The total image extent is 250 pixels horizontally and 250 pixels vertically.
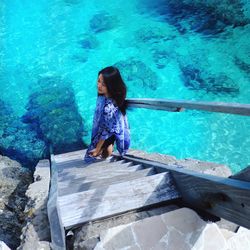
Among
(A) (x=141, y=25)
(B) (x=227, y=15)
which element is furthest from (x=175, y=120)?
(B) (x=227, y=15)

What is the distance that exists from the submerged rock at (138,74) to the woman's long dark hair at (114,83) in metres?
5.11

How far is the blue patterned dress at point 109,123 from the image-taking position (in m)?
3.72

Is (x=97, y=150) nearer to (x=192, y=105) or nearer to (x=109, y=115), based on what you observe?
(x=109, y=115)

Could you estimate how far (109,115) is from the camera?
3791 mm

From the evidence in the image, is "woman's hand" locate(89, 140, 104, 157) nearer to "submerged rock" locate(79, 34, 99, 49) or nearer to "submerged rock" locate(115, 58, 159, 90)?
"submerged rock" locate(115, 58, 159, 90)

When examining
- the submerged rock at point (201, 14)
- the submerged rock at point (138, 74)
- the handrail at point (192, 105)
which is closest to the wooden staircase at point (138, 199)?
the handrail at point (192, 105)

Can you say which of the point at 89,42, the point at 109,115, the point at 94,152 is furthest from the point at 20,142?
the point at 89,42

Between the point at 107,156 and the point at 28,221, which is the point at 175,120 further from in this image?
the point at 28,221

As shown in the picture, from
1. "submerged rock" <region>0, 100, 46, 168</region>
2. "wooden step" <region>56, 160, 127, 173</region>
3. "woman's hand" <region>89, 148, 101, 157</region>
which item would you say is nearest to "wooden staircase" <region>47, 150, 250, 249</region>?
"wooden step" <region>56, 160, 127, 173</region>

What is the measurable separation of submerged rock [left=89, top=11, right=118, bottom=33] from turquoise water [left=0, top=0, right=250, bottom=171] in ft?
0.13

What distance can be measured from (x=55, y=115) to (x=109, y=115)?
422 cm

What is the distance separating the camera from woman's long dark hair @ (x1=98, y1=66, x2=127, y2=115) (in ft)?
11.4

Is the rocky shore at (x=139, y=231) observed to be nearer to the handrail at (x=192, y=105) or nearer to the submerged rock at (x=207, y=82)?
the handrail at (x=192, y=105)

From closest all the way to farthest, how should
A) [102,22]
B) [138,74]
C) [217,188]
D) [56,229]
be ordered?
[217,188] → [56,229] → [138,74] → [102,22]
